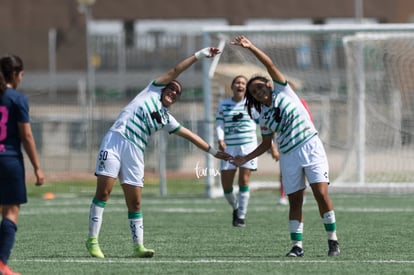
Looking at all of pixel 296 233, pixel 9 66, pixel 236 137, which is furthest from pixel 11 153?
pixel 236 137

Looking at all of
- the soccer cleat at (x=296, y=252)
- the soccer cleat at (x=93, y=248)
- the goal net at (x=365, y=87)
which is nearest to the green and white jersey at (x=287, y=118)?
the soccer cleat at (x=296, y=252)

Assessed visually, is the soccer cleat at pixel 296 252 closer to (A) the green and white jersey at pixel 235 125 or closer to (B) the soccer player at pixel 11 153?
(B) the soccer player at pixel 11 153

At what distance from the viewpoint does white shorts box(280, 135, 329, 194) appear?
12344mm

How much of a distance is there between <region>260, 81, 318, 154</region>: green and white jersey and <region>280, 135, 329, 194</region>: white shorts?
7cm

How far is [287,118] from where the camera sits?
12.3m

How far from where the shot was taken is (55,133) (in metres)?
32.0

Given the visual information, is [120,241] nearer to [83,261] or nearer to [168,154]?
[83,261]

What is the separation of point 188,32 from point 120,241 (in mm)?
38242

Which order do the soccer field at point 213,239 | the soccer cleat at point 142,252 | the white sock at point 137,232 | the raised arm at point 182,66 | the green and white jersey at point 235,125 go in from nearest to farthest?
the soccer field at point 213,239 < the raised arm at point 182,66 < the soccer cleat at point 142,252 < the white sock at point 137,232 < the green and white jersey at point 235,125

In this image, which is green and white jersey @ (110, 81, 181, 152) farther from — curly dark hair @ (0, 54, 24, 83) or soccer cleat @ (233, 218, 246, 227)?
soccer cleat @ (233, 218, 246, 227)

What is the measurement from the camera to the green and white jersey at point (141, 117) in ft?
41.0

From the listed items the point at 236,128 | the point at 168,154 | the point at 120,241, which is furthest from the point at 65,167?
the point at 120,241

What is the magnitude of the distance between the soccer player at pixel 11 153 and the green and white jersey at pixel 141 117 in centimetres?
202

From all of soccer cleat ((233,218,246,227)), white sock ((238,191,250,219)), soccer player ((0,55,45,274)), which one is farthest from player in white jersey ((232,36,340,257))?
white sock ((238,191,250,219))
